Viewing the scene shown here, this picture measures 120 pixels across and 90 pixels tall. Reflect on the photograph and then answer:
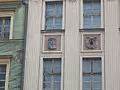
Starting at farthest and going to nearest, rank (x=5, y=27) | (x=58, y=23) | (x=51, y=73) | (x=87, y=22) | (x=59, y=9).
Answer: (x=5, y=27)
(x=59, y=9)
(x=58, y=23)
(x=87, y=22)
(x=51, y=73)

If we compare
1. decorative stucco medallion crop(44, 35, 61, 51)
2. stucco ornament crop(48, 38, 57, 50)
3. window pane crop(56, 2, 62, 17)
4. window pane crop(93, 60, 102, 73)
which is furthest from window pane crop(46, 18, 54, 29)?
window pane crop(93, 60, 102, 73)

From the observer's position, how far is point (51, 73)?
1908 cm

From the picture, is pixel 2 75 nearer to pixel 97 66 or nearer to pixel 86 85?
pixel 86 85

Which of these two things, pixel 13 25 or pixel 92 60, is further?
pixel 13 25

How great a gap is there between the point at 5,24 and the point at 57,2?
3.16 metres

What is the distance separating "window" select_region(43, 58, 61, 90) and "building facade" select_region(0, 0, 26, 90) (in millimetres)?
1199

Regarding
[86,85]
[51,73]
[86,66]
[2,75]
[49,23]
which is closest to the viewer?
[86,85]

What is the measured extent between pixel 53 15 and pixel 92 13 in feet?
6.97

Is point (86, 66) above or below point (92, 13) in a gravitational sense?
below

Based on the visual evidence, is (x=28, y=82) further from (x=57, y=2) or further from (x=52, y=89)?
(x=57, y=2)

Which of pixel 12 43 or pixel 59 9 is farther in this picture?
pixel 59 9

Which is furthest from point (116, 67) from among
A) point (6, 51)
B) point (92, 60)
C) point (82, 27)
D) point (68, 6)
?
point (6, 51)

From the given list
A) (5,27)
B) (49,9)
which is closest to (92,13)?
(49,9)

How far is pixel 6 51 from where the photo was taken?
64.7ft
